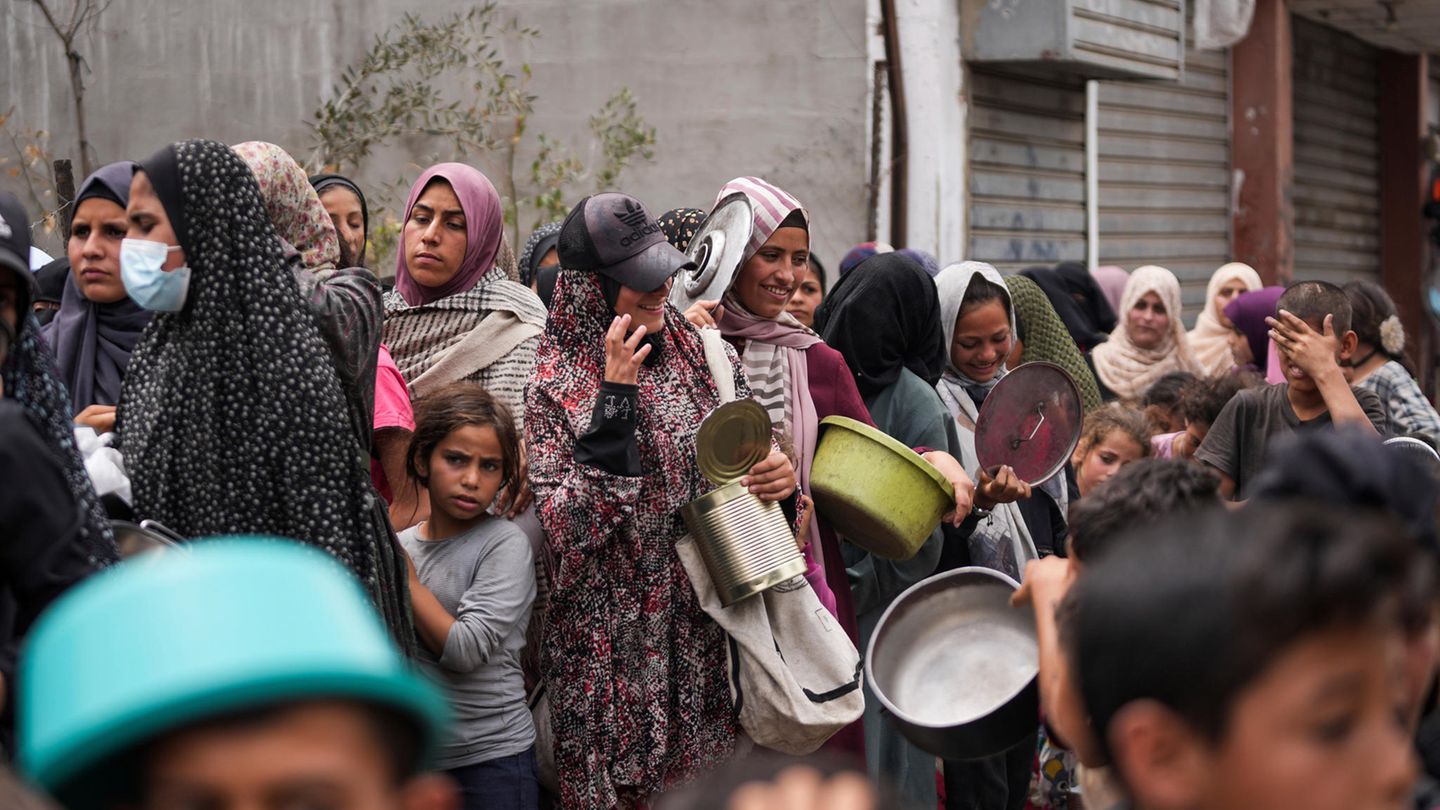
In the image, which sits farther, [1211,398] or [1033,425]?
[1211,398]

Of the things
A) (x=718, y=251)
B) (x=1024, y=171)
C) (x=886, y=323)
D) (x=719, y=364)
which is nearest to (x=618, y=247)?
(x=719, y=364)

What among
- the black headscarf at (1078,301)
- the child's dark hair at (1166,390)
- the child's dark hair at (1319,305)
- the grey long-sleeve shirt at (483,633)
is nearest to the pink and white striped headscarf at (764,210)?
the grey long-sleeve shirt at (483,633)

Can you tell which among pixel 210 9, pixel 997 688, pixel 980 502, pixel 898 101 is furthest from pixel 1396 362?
pixel 210 9

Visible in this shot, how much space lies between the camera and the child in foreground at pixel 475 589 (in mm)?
3643

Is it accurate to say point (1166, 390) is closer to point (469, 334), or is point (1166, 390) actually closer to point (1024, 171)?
point (469, 334)

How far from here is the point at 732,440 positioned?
374 cm

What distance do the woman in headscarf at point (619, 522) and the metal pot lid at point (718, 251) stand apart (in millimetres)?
452

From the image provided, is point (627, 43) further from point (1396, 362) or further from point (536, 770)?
point (536, 770)

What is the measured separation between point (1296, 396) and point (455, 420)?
250 centimetres

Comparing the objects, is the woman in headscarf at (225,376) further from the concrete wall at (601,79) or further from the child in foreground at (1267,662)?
the concrete wall at (601,79)

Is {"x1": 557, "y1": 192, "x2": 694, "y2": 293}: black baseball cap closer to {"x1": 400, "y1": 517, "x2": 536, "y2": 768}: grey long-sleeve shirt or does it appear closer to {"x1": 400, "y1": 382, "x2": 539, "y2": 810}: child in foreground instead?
{"x1": 400, "y1": 382, "x2": 539, "y2": 810}: child in foreground

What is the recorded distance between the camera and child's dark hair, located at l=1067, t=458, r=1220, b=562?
2.60 m

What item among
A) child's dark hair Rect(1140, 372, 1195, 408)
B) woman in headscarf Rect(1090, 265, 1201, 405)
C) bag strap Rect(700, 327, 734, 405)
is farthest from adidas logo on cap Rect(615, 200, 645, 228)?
woman in headscarf Rect(1090, 265, 1201, 405)

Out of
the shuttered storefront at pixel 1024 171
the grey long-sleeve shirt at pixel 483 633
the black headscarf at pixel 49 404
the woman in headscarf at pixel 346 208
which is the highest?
the shuttered storefront at pixel 1024 171
